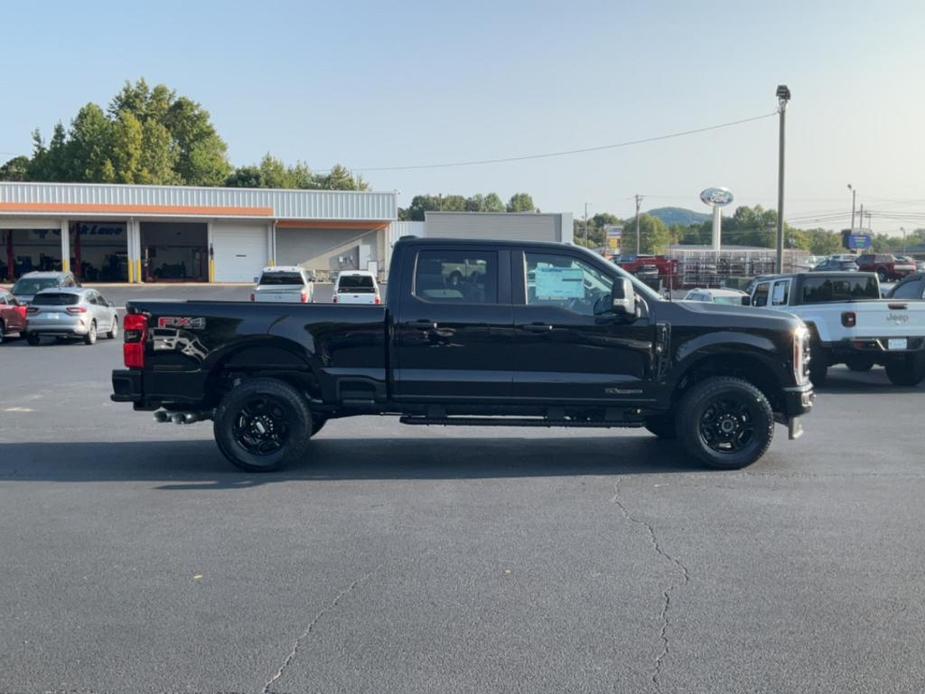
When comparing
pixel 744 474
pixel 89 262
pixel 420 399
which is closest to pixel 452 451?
pixel 420 399

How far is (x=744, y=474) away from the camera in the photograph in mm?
8766

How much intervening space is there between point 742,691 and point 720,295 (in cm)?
2015

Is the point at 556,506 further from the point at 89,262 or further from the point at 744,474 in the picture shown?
the point at 89,262

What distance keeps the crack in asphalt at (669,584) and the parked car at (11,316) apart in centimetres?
2059

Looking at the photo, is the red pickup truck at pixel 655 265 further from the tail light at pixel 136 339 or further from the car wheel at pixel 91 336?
the tail light at pixel 136 339

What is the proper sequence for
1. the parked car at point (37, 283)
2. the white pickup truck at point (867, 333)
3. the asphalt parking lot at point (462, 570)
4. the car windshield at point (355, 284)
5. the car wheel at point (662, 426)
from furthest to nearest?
the parked car at point (37, 283) → the car windshield at point (355, 284) → the white pickup truck at point (867, 333) → the car wheel at point (662, 426) → the asphalt parking lot at point (462, 570)

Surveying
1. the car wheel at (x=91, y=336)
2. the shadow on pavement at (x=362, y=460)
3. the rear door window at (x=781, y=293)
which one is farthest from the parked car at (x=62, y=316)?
the rear door window at (x=781, y=293)

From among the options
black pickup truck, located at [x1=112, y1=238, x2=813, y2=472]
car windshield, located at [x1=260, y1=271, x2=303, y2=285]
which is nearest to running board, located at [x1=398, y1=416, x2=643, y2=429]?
black pickup truck, located at [x1=112, y1=238, x2=813, y2=472]

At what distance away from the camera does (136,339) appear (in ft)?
28.9

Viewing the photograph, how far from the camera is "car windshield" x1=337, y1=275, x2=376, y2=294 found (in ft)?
96.0

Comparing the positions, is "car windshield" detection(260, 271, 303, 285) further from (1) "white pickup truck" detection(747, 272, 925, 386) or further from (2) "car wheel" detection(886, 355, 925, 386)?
(2) "car wheel" detection(886, 355, 925, 386)

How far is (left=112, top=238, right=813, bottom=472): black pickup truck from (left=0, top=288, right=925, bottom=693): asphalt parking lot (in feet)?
1.78

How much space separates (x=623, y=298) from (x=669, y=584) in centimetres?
337

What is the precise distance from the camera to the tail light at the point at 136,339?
28.8ft
